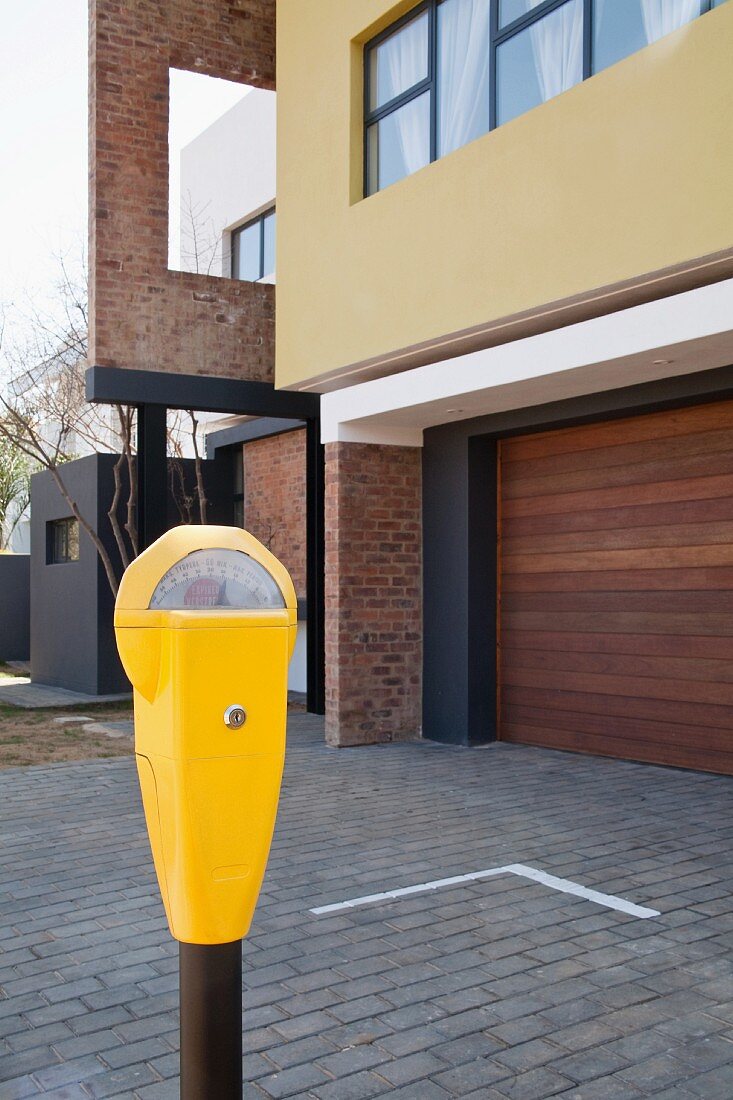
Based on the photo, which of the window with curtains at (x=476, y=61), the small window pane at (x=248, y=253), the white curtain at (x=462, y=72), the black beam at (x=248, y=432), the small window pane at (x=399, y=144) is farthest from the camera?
the small window pane at (x=248, y=253)

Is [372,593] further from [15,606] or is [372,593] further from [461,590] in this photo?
[15,606]

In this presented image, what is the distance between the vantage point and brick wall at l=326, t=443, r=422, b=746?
348 inches

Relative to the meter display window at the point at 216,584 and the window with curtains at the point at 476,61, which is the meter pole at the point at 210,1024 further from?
the window with curtains at the point at 476,61

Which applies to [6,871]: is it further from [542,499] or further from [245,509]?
[245,509]

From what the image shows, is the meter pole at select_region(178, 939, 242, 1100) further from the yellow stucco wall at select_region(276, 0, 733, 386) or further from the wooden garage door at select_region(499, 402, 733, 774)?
the wooden garage door at select_region(499, 402, 733, 774)

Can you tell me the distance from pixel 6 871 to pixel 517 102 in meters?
5.71

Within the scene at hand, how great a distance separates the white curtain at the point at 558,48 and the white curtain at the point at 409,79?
129cm

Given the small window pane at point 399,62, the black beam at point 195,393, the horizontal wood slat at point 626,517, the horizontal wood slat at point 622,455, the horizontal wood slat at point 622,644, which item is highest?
the small window pane at point 399,62

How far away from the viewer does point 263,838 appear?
8.08 ft

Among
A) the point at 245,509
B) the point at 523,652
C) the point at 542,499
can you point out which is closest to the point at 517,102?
the point at 542,499

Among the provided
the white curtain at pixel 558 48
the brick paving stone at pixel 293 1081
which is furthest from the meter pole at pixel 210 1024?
the white curtain at pixel 558 48

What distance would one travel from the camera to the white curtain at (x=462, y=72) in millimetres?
7367

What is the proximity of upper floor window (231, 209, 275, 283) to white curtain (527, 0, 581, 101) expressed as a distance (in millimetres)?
8254

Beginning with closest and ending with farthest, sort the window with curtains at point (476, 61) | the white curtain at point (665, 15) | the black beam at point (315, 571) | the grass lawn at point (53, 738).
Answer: the white curtain at point (665, 15)
the window with curtains at point (476, 61)
the grass lawn at point (53, 738)
the black beam at point (315, 571)
